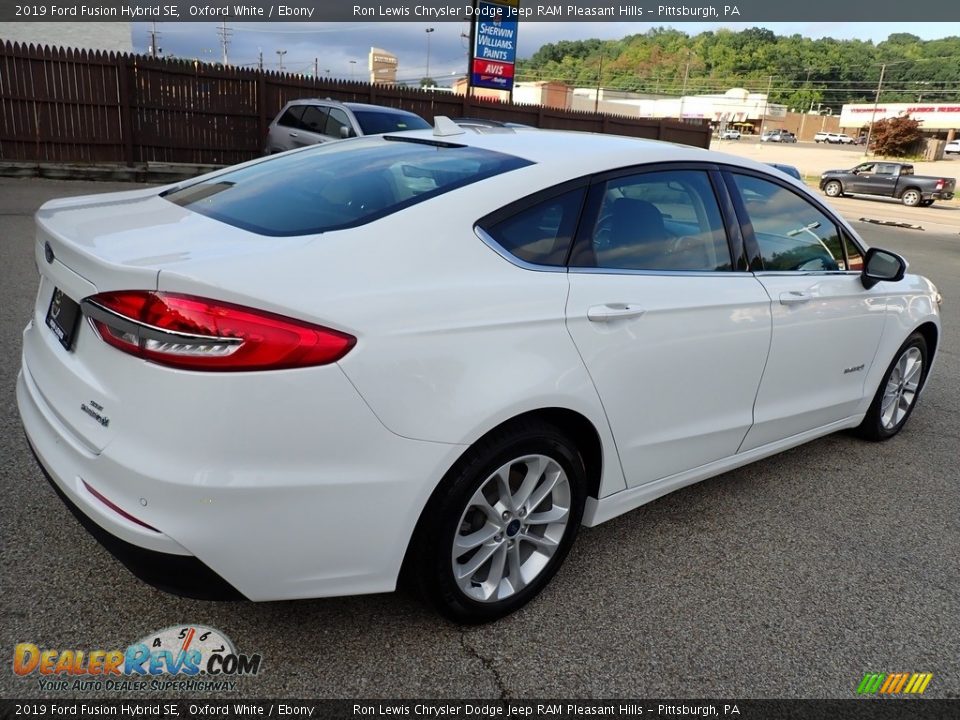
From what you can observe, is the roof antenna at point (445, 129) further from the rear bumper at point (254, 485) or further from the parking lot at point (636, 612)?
the parking lot at point (636, 612)

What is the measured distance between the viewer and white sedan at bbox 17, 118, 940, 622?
1.82m

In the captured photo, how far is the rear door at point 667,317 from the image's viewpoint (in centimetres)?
247

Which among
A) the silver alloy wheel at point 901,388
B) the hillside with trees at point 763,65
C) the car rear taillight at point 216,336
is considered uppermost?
the hillside with trees at point 763,65

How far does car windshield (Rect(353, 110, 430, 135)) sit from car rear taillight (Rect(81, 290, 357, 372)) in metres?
10.4

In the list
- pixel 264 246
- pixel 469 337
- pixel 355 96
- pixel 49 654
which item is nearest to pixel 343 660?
pixel 49 654

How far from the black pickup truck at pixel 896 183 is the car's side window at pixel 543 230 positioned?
3229cm

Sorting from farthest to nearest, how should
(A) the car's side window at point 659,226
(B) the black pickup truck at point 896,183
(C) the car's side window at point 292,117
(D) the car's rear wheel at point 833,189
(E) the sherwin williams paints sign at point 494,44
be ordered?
(D) the car's rear wheel at point 833,189
(B) the black pickup truck at point 896,183
(E) the sherwin williams paints sign at point 494,44
(C) the car's side window at point 292,117
(A) the car's side window at point 659,226

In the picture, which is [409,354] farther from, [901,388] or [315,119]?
[315,119]

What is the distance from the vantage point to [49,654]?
2.17 meters

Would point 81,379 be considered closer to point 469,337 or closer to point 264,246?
point 264,246

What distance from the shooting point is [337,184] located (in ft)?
8.61

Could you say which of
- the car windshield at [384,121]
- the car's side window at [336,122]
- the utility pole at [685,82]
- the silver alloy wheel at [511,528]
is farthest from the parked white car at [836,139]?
the silver alloy wheel at [511,528]

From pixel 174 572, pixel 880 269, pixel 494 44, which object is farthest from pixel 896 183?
pixel 174 572

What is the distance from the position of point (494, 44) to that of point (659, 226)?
21144 mm
